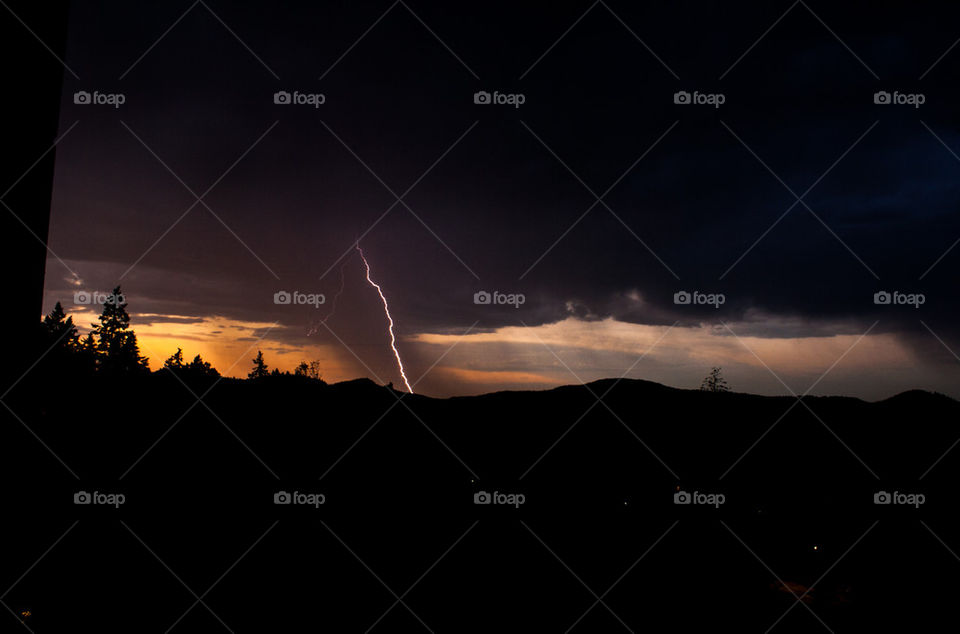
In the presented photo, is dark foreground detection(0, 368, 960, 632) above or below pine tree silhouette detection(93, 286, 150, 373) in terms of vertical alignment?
below

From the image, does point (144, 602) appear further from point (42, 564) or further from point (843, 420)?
point (843, 420)

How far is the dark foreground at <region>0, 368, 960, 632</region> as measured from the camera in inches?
278

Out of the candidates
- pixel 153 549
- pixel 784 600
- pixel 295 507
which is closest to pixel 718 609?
pixel 784 600

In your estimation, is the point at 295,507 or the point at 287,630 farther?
the point at 295,507

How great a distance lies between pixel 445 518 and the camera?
11.0 metres

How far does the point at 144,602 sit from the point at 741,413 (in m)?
18.9

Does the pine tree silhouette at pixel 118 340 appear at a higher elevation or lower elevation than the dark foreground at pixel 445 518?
higher

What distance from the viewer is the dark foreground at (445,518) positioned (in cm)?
705

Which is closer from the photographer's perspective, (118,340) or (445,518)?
(445,518)

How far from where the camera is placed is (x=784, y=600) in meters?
9.30

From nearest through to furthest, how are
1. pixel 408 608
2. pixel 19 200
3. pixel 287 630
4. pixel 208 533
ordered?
pixel 19 200
pixel 287 630
pixel 408 608
pixel 208 533

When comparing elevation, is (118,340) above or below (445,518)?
above

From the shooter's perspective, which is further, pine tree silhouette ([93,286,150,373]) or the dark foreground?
pine tree silhouette ([93,286,150,373])

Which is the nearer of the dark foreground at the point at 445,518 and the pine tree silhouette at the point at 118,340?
the dark foreground at the point at 445,518
